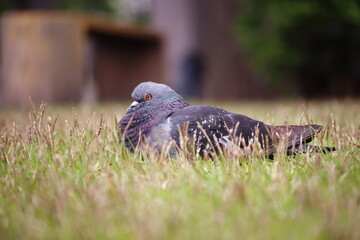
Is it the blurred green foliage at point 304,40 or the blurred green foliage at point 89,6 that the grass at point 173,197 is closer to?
the blurred green foliage at point 304,40

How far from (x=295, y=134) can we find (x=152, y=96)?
3.32 feet

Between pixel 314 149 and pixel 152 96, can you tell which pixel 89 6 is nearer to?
pixel 152 96

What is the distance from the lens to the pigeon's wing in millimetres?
3023

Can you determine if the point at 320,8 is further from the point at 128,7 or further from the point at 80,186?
the point at 128,7

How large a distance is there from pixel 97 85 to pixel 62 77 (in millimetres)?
1479

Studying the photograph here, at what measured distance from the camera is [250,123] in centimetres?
314

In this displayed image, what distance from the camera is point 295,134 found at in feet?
10.00

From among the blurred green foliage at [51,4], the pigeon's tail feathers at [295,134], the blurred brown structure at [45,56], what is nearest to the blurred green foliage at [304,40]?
the blurred brown structure at [45,56]

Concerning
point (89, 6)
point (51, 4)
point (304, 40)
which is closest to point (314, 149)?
point (304, 40)

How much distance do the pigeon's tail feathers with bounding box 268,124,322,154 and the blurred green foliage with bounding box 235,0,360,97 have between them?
540 cm

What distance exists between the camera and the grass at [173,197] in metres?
1.66

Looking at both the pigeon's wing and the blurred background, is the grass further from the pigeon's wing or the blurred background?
the blurred background

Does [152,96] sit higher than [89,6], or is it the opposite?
[89,6]

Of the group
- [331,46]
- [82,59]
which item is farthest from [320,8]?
[82,59]
